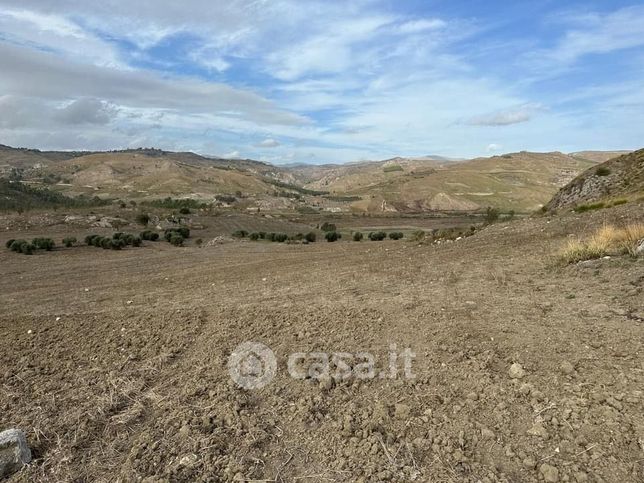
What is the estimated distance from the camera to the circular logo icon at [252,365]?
495 cm

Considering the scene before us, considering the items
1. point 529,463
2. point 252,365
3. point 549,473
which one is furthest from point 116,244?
point 549,473

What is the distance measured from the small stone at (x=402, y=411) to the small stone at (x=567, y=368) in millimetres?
1586

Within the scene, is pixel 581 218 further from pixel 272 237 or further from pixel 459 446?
pixel 272 237

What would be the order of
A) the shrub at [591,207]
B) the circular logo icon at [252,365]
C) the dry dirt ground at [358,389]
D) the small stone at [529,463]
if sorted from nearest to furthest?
the small stone at [529,463]
the dry dirt ground at [358,389]
the circular logo icon at [252,365]
the shrub at [591,207]

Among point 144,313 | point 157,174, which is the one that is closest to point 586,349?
point 144,313

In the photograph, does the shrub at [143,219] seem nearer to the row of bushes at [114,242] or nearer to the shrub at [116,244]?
the row of bushes at [114,242]

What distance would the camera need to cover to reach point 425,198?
13288cm

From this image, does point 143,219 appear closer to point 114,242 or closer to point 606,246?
point 114,242

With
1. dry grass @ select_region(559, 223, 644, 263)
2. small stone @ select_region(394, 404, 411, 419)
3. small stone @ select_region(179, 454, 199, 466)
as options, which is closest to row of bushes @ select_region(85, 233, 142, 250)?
dry grass @ select_region(559, 223, 644, 263)

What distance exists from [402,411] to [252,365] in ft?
6.17

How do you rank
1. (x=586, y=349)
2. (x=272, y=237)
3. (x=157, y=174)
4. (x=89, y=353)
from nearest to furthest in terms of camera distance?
(x=586, y=349) < (x=89, y=353) < (x=272, y=237) < (x=157, y=174)

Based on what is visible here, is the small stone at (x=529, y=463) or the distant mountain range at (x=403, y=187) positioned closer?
the small stone at (x=529, y=463)

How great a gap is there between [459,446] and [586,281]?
525 cm

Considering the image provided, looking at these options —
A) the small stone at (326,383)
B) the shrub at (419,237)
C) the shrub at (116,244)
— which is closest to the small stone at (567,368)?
the small stone at (326,383)
